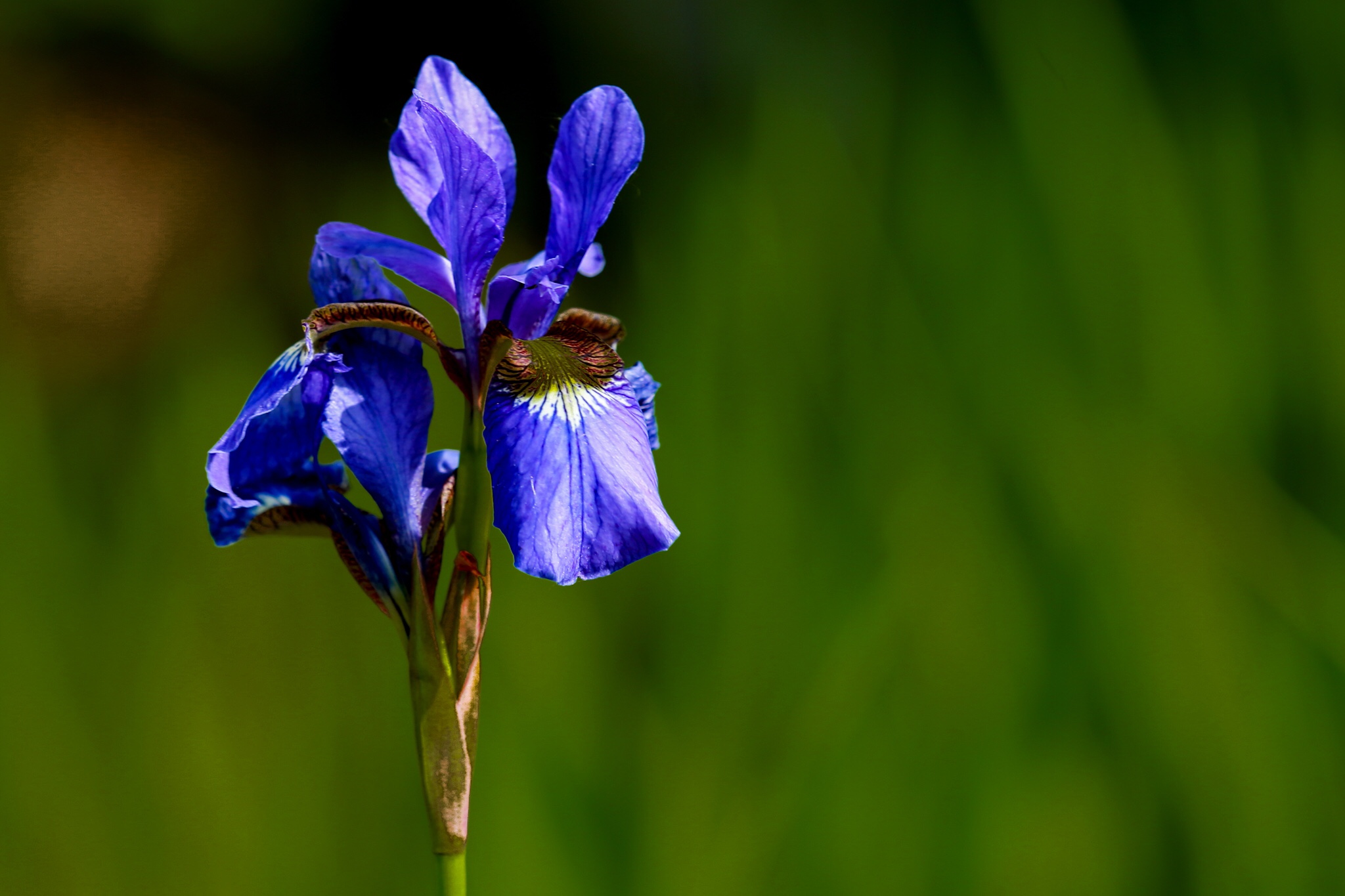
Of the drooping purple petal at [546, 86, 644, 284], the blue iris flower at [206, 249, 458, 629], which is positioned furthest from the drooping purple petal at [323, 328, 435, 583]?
the drooping purple petal at [546, 86, 644, 284]

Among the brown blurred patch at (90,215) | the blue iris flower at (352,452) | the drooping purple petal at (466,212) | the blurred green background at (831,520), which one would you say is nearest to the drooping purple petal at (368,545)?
the blue iris flower at (352,452)

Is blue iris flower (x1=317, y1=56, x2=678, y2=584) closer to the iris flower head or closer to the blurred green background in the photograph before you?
the iris flower head

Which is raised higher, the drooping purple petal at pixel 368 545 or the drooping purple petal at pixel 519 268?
the drooping purple petal at pixel 519 268

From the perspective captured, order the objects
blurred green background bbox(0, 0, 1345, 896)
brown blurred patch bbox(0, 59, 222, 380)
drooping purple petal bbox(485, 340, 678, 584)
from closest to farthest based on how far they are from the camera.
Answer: drooping purple petal bbox(485, 340, 678, 584) → blurred green background bbox(0, 0, 1345, 896) → brown blurred patch bbox(0, 59, 222, 380)

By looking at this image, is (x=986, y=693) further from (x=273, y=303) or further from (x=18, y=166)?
(x=18, y=166)

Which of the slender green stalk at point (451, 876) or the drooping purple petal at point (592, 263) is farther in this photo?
the drooping purple petal at point (592, 263)

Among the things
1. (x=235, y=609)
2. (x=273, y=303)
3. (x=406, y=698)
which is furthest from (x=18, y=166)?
(x=406, y=698)

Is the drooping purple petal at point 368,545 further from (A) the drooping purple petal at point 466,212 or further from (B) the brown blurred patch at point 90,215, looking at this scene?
(B) the brown blurred patch at point 90,215
